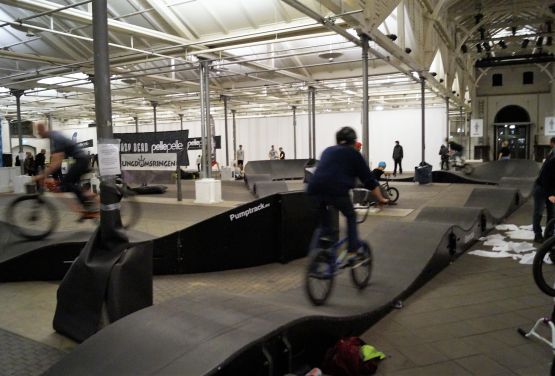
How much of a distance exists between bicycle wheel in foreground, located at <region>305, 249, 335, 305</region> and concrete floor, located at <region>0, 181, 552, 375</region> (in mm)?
601

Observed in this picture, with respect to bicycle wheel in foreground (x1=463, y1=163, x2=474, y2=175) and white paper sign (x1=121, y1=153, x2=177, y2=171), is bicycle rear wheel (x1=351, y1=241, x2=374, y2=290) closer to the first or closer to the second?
white paper sign (x1=121, y1=153, x2=177, y2=171)

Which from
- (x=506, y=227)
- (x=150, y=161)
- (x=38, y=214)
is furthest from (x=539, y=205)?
(x=150, y=161)

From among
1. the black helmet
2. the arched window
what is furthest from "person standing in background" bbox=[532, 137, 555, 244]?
the arched window

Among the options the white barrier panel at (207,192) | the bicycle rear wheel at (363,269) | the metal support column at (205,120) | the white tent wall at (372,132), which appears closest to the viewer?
the bicycle rear wheel at (363,269)

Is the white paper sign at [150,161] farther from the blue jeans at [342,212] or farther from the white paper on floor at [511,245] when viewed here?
the blue jeans at [342,212]

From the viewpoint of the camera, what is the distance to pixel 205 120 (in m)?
14.6

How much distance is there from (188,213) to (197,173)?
14.2m

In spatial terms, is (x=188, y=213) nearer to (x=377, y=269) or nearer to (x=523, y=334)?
(x=377, y=269)

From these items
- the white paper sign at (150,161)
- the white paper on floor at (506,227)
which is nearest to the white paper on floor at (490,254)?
the white paper on floor at (506,227)

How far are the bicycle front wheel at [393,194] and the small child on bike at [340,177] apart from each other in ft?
30.3

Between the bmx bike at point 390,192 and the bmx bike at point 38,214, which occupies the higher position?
the bmx bike at point 38,214

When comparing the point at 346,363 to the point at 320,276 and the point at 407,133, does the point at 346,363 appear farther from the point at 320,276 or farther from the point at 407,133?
the point at 407,133

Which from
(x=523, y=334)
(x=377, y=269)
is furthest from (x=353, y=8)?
(x=523, y=334)

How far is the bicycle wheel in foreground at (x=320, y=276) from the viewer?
4.37m
